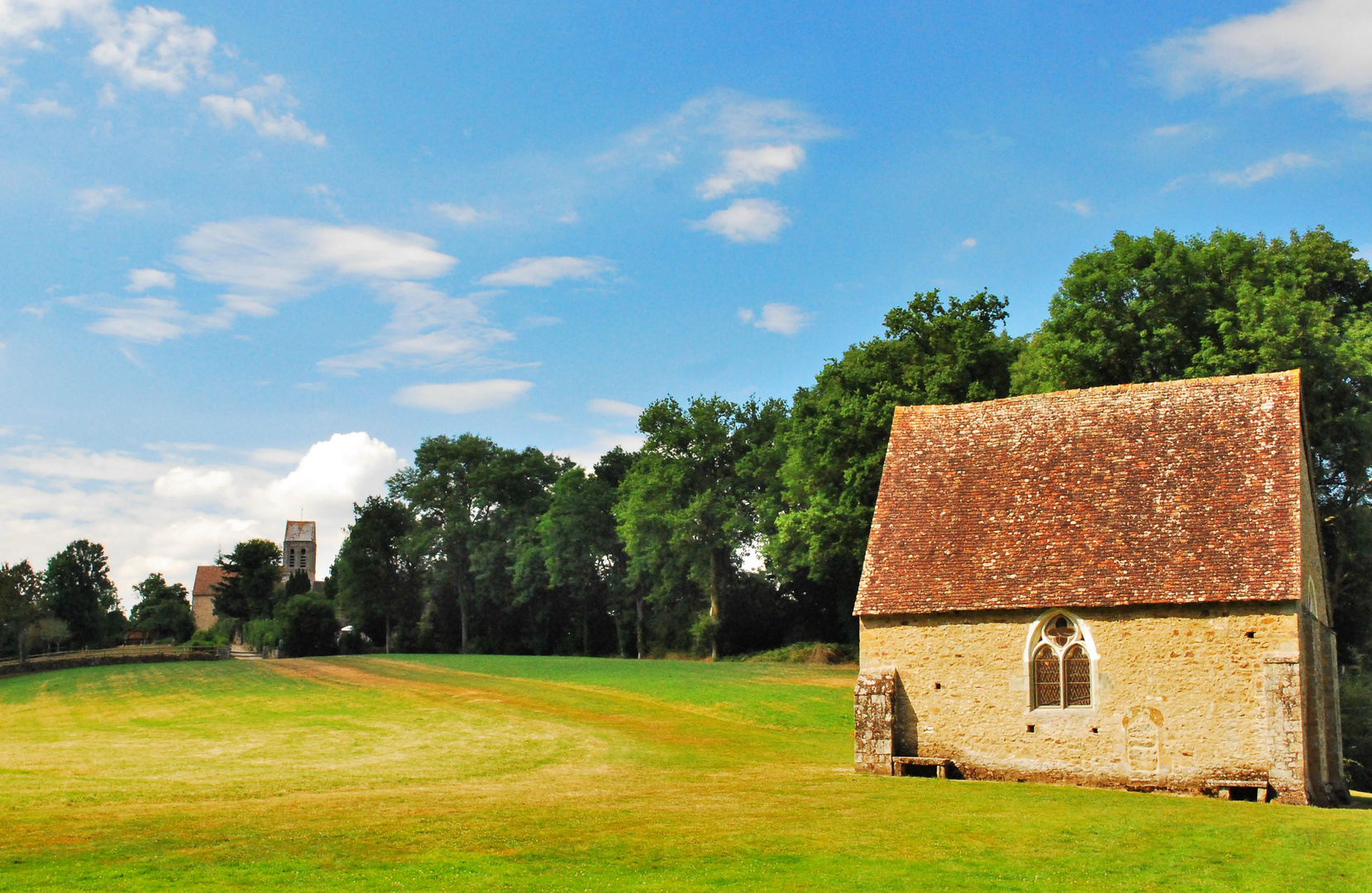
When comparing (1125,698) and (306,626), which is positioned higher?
(1125,698)

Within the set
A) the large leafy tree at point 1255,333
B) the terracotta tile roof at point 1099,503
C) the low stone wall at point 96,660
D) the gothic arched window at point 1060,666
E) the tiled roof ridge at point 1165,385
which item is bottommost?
the low stone wall at point 96,660

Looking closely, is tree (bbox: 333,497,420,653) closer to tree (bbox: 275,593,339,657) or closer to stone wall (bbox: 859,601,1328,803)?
tree (bbox: 275,593,339,657)

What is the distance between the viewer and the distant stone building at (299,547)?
527 feet

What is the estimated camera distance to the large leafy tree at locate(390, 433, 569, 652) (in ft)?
272

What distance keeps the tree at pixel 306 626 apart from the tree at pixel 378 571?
3225 millimetres

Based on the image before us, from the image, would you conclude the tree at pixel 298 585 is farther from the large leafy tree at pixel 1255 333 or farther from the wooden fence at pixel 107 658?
the large leafy tree at pixel 1255 333

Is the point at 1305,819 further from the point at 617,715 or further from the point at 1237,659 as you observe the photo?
the point at 617,715

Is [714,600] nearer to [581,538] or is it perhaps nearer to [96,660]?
[581,538]

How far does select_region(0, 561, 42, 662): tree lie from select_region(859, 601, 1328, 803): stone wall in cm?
5907

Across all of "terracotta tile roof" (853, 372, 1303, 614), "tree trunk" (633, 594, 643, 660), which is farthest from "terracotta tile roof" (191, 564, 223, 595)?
"terracotta tile roof" (853, 372, 1303, 614)

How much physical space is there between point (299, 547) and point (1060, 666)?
6027 inches

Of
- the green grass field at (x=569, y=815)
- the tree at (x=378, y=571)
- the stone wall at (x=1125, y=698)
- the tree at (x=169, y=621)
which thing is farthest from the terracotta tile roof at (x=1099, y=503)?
the tree at (x=169, y=621)

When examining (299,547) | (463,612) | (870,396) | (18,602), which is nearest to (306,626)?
(463,612)

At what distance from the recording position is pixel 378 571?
288 ft
